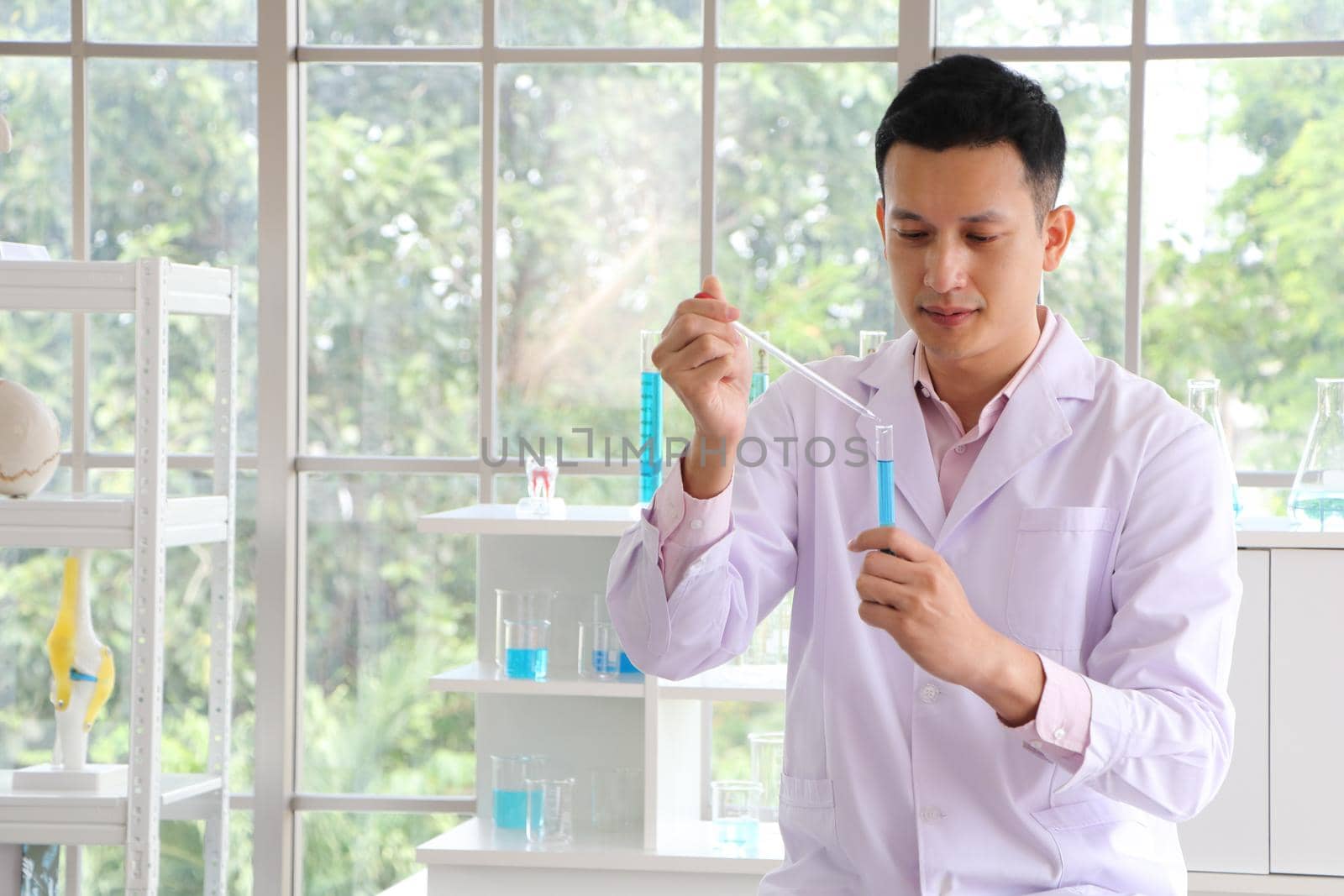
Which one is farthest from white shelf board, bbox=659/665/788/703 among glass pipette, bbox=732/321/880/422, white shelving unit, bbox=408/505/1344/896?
glass pipette, bbox=732/321/880/422

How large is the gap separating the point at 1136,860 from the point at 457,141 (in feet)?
7.49

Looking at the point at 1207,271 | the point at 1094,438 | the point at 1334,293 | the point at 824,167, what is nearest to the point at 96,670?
the point at 824,167

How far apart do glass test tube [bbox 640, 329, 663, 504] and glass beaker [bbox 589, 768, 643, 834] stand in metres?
0.52

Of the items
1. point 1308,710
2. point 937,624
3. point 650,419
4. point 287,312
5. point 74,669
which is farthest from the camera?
point 287,312

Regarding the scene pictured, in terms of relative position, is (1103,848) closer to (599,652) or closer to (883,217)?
(883,217)

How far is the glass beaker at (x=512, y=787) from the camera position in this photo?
259 centimetres

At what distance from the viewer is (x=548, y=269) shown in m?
3.23

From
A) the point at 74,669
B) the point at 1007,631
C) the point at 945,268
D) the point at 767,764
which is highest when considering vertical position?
the point at 945,268

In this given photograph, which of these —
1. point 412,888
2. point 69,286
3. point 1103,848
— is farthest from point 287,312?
point 1103,848

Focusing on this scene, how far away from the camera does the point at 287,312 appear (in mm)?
3215

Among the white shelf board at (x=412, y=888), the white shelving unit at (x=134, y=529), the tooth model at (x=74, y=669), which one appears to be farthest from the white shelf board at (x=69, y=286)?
the white shelf board at (x=412, y=888)

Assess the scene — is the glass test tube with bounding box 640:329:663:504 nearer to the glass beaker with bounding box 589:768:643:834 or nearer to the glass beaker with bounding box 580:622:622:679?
the glass beaker with bounding box 580:622:622:679

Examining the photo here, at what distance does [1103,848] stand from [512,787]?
1.37 meters

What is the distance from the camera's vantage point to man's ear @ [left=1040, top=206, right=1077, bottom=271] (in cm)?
156
